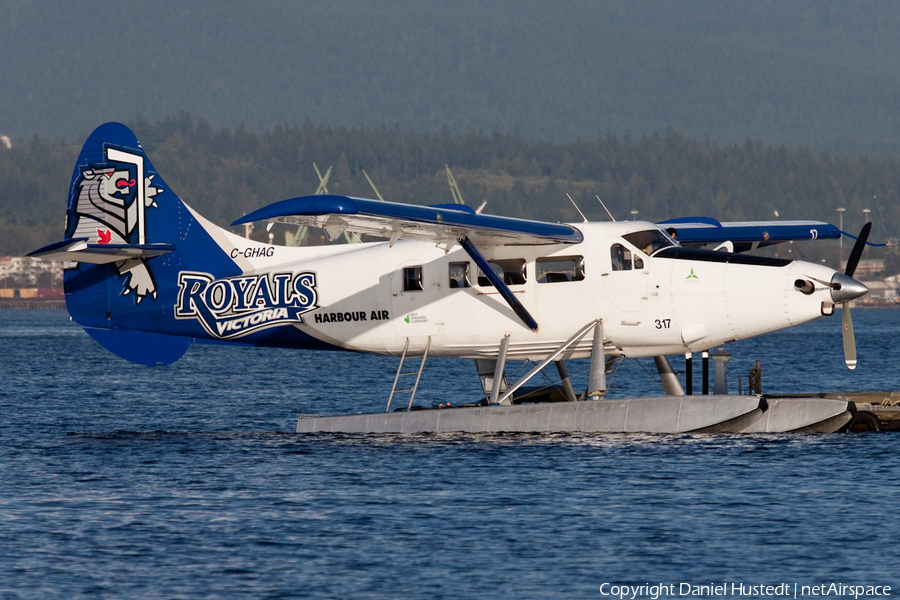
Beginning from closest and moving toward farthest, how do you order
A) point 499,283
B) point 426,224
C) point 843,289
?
1. point 426,224
2. point 843,289
3. point 499,283

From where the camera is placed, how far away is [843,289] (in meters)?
17.2

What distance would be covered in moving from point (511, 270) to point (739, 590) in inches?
337

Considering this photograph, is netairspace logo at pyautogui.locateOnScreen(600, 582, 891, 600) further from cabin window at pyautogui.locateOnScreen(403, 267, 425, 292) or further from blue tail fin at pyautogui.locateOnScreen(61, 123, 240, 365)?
blue tail fin at pyautogui.locateOnScreen(61, 123, 240, 365)

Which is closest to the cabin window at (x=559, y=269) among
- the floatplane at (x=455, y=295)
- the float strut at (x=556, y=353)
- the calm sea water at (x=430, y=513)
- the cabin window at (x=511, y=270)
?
the floatplane at (x=455, y=295)

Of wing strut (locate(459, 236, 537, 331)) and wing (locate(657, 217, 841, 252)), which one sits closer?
wing strut (locate(459, 236, 537, 331))

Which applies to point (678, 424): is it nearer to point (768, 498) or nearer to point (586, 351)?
point (586, 351)

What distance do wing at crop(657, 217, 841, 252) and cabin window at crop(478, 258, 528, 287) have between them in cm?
397

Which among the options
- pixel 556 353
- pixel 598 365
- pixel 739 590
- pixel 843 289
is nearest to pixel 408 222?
pixel 556 353

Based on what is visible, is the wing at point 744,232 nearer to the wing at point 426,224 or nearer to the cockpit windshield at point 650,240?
the cockpit windshield at point 650,240

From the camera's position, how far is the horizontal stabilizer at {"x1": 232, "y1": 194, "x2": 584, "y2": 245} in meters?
15.0

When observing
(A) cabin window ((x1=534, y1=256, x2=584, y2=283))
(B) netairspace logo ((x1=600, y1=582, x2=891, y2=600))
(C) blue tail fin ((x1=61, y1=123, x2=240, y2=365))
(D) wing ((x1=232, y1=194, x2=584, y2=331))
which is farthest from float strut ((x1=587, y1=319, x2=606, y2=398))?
(B) netairspace logo ((x1=600, y1=582, x2=891, y2=600))

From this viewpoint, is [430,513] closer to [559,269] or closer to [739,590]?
[739,590]

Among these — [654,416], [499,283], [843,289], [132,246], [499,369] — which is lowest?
[654,416]

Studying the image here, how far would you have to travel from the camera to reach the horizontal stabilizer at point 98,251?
61.8 ft
